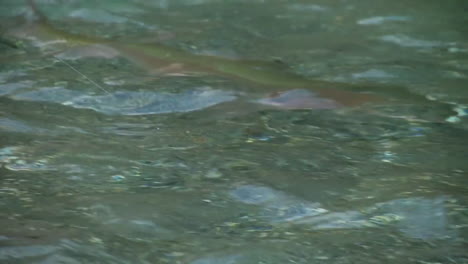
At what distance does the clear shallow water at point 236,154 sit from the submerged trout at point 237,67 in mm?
59

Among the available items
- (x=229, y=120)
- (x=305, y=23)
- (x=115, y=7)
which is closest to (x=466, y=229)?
(x=229, y=120)

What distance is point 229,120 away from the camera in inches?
128

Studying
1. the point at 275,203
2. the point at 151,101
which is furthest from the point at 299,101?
the point at 275,203

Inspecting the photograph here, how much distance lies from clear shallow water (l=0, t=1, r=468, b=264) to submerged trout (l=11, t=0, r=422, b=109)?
0.06m

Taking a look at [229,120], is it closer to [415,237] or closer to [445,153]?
[445,153]

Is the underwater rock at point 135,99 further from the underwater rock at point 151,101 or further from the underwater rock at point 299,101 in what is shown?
the underwater rock at point 299,101

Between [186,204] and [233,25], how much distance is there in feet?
8.06

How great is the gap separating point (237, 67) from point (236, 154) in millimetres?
1107

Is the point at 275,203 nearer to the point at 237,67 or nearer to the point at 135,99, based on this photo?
the point at 135,99

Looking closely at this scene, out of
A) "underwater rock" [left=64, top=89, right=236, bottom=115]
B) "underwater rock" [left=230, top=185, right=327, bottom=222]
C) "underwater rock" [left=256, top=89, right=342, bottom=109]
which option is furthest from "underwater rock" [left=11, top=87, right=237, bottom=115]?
"underwater rock" [left=230, top=185, right=327, bottom=222]

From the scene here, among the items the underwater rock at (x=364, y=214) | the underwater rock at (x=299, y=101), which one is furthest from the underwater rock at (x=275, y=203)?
the underwater rock at (x=299, y=101)

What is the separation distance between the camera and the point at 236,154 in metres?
2.89

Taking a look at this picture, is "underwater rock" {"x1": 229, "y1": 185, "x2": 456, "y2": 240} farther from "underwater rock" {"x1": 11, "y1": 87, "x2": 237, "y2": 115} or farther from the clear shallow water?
"underwater rock" {"x1": 11, "y1": 87, "x2": 237, "y2": 115}

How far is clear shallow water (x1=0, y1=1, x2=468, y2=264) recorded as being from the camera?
2.20 m
